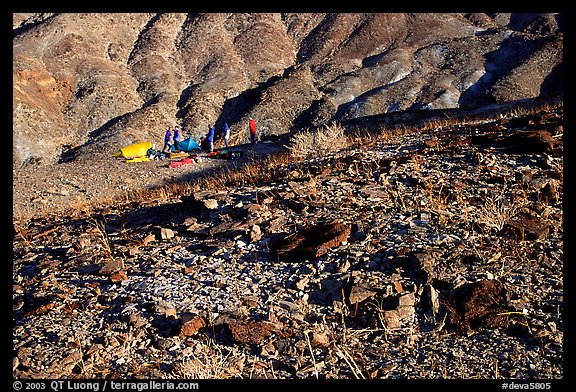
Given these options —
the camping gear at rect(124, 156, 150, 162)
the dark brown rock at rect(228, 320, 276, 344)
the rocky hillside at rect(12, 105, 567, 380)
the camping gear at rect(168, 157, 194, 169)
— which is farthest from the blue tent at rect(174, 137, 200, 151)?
the dark brown rock at rect(228, 320, 276, 344)

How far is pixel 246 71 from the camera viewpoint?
58062mm

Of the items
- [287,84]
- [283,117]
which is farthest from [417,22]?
[283,117]

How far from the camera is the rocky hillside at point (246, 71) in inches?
1847

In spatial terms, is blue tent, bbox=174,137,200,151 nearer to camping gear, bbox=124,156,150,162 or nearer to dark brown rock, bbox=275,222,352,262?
camping gear, bbox=124,156,150,162

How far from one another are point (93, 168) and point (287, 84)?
37688mm

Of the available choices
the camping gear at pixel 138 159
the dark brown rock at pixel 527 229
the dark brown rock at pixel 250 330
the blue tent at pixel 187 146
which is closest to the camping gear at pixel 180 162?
the camping gear at pixel 138 159

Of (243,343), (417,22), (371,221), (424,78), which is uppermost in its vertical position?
(417,22)

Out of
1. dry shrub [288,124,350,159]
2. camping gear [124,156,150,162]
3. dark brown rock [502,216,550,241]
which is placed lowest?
dark brown rock [502,216,550,241]

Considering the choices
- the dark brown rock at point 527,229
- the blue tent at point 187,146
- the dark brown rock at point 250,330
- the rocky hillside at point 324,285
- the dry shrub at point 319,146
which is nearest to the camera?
the rocky hillside at point 324,285

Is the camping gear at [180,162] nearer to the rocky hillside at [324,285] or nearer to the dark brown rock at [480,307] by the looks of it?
the rocky hillside at [324,285]

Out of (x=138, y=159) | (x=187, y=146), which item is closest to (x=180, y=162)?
(x=138, y=159)

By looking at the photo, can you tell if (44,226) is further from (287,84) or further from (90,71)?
(90,71)

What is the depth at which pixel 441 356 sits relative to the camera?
11.8ft

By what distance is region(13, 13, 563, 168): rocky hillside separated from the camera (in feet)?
154
